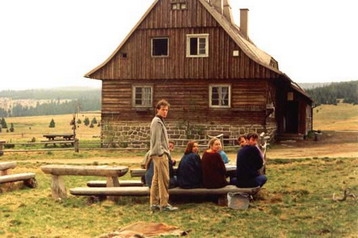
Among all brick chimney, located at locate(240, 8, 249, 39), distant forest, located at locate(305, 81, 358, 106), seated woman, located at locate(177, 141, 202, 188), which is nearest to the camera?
seated woman, located at locate(177, 141, 202, 188)

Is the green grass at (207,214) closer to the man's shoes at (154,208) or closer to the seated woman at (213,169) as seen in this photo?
the man's shoes at (154,208)

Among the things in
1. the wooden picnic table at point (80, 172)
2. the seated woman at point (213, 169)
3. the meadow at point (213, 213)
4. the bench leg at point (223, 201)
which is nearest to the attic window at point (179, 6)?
the meadow at point (213, 213)

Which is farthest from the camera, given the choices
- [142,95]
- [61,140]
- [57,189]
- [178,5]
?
[61,140]

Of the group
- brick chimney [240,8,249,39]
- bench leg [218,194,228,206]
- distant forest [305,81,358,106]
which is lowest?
bench leg [218,194,228,206]

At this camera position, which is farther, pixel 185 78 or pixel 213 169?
pixel 185 78

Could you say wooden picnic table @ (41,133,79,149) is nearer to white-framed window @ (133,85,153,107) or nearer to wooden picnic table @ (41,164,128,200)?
white-framed window @ (133,85,153,107)

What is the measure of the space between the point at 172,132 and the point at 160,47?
4487mm

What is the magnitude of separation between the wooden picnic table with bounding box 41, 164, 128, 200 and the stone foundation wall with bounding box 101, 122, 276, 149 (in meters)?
14.4

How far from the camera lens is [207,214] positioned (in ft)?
35.1

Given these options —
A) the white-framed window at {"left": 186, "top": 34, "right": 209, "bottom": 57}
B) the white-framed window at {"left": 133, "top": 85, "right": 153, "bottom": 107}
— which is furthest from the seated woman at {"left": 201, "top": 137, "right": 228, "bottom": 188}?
the white-framed window at {"left": 133, "top": 85, "right": 153, "bottom": 107}

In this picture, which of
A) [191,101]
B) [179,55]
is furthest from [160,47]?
[191,101]

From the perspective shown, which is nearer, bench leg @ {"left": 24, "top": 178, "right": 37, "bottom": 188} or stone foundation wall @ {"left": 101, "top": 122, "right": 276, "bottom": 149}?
bench leg @ {"left": 24, "top": 178, "right": 37, "bottom": 188}

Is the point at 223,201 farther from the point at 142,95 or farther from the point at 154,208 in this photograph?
the point at 142,95

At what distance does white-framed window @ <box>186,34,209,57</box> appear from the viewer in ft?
92.3
